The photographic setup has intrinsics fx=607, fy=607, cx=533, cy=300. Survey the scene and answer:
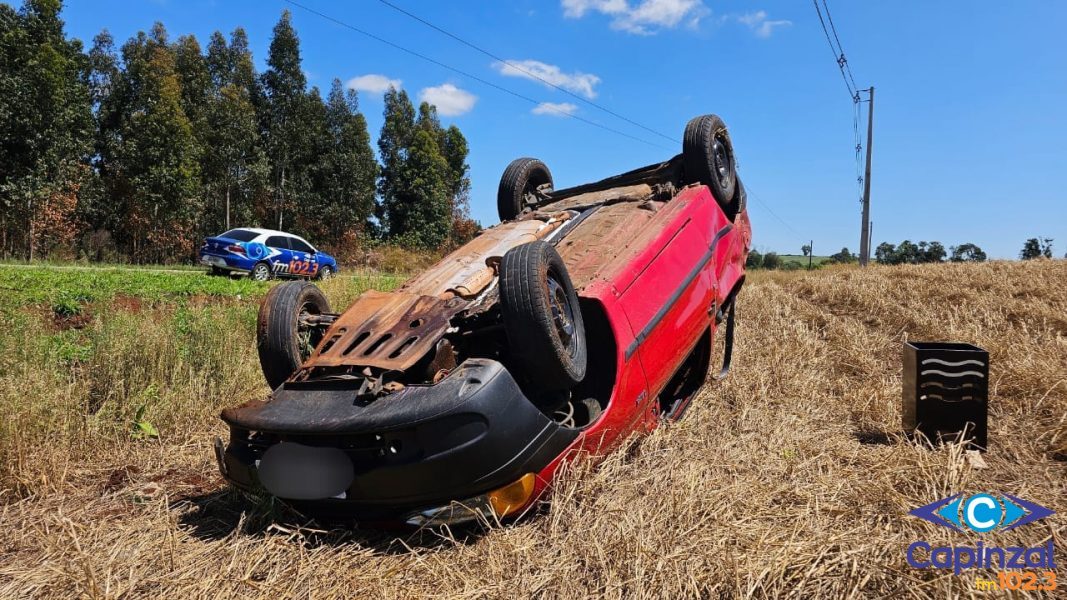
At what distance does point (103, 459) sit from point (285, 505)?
1.69 metres

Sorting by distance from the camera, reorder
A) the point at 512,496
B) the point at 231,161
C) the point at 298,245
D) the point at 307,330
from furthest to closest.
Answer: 1. the point at 231,161
2. the point at 298,245
3. the point at 307,330
4. the point at 512,496

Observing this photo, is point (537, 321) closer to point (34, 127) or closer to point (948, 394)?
point (948, 394)

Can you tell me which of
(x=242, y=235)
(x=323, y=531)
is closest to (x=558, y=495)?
(x=323, y=531)

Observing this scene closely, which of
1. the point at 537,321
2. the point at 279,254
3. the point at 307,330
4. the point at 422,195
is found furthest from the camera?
the point at 422,195

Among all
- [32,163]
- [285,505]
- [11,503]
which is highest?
[32,163]

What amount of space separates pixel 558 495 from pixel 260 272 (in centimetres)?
1169

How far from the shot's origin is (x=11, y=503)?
116 inches

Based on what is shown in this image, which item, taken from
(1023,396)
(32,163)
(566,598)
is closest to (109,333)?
(566,598)

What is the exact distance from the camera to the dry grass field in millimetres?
2037

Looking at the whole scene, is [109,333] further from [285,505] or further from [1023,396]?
[1023,396]

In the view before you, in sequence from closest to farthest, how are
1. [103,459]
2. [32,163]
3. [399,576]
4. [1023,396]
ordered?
[399,576] → [103,459] → [1023,396] → [32,163]

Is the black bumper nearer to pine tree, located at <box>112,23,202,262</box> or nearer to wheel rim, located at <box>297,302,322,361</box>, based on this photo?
wheel rim, located at <box>297,302,322,361</box>

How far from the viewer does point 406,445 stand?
88.6 inches

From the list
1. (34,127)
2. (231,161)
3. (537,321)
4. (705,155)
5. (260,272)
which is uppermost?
(231,161)
